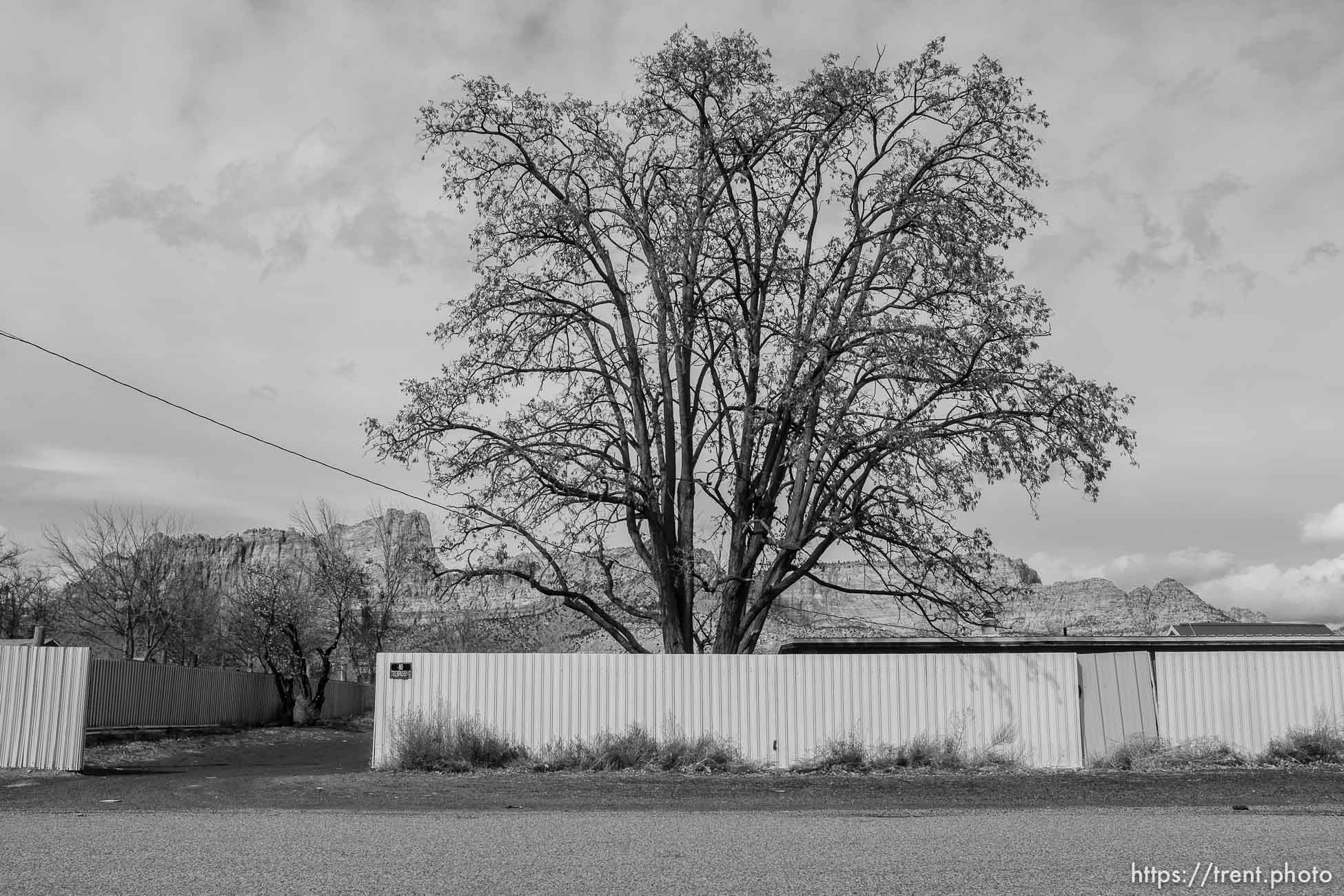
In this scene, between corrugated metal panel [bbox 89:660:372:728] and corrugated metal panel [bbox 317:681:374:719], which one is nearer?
corrugated metal panel [bbox 89:660:372:728]

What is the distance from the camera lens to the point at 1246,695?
59.0 ft

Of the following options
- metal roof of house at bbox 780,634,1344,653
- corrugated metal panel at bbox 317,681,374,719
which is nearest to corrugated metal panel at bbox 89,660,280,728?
corrugated metal panel at bbox 317,681,374,719

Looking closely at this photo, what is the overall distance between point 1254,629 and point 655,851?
33.7 meters

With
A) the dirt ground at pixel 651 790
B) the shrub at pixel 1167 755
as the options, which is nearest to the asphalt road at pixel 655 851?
the dirt ground at pixel 651 790

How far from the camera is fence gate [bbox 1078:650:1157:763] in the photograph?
699 inches

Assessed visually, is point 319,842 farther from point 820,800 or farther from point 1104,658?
point 1104,658

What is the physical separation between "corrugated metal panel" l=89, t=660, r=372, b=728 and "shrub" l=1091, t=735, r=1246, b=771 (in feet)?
59.2

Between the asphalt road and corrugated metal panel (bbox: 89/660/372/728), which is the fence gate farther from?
corrugated metal panel (bbox: 89/660/372/728)

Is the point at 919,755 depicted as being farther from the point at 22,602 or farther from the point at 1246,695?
the point at 22,602

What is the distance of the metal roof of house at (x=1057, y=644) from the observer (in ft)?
90.1

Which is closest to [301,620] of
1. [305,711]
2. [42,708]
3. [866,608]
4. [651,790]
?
[305,711]

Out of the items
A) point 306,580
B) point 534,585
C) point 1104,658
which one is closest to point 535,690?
point 534,585

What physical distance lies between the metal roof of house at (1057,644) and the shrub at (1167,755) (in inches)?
366

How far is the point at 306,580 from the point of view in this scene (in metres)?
45.7
